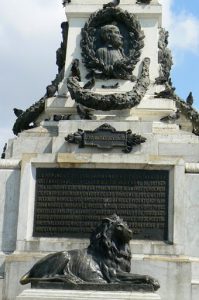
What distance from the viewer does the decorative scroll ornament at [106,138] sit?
16375 mm

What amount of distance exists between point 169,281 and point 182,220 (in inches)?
54.2

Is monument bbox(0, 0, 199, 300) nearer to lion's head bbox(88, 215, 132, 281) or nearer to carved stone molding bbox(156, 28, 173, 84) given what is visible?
lion's head bbox(88, 215, 132, 281)

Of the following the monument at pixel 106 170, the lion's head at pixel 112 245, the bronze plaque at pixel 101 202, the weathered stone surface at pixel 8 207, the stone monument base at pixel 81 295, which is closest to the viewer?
the stone monument base at pixel 81 295

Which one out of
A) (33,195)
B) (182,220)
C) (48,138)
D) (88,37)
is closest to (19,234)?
(33,195)

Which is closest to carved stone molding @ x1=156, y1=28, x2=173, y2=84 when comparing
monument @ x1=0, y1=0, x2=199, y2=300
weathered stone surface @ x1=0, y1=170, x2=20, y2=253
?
monument @ x1=0, y1=0, x2=199, y2=300

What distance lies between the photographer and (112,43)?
58.8 feet

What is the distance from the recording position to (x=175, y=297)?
15.0 m

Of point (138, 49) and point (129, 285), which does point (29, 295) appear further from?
point (138, 49)

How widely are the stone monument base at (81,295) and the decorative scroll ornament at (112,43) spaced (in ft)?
22.1

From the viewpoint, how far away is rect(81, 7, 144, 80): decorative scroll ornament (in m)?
17.9

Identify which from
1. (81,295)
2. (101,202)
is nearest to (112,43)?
(101,202)

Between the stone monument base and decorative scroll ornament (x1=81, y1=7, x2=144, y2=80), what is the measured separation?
6.75 m

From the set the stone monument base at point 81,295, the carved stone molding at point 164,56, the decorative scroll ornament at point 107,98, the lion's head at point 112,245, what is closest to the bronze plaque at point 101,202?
the decorative scroll ornament at point 107,98

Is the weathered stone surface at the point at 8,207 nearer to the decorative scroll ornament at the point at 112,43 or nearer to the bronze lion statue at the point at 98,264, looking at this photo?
the bronze lion statue at the point at 98,264
